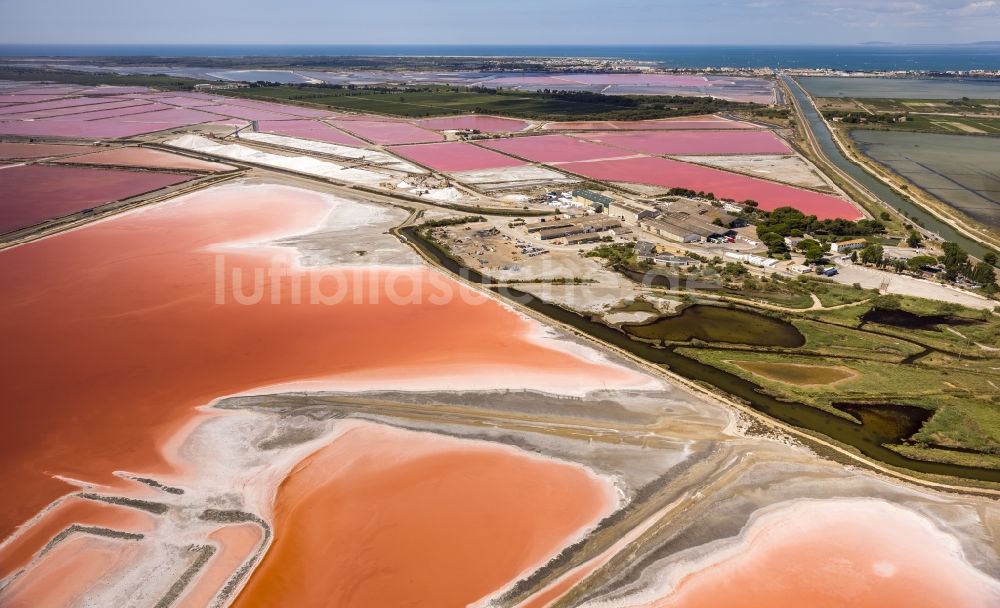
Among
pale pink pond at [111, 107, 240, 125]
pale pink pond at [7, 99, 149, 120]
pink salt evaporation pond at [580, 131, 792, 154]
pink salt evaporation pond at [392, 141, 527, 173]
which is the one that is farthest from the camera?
pale pink pond at [7, 99, 149, 120]

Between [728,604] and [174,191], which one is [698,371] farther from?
[174,191]

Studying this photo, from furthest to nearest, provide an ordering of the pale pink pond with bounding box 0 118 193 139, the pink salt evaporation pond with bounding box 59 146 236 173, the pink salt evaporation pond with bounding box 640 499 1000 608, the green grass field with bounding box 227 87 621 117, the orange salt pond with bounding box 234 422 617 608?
the green grass field with bounding box 227 87 621 117
the pale pink pond with bounding box 0 118 193 139
the pink salt evaporation pond with bounding box 59 146 236 173
the orange salt pond with bounding box 234 422 617 608
the pink salt evaporation pond with bounding box 640 499 1000 608

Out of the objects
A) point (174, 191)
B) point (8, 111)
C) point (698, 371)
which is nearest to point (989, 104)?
point (698, 371)

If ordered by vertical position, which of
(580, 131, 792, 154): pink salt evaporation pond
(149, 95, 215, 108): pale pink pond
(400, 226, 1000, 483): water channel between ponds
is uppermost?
(149, 95, 215, 108): pale pink pond

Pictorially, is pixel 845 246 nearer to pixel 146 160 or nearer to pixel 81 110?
pixel 146 160

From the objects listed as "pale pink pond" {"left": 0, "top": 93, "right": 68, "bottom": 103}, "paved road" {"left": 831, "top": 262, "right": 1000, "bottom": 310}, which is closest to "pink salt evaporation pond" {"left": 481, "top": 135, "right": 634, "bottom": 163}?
"paved road" {"left": 831, "top": 262, "right": 1000, "bottom": 310}

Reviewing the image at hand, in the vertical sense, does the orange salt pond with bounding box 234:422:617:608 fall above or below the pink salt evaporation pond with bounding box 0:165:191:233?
below

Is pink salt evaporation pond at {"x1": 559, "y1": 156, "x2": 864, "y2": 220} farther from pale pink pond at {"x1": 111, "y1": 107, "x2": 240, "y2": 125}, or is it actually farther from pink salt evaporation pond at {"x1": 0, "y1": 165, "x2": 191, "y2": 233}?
pale pink pond at {"x1": 111, "y1": 107, "x2": 240, "y2": 125}
